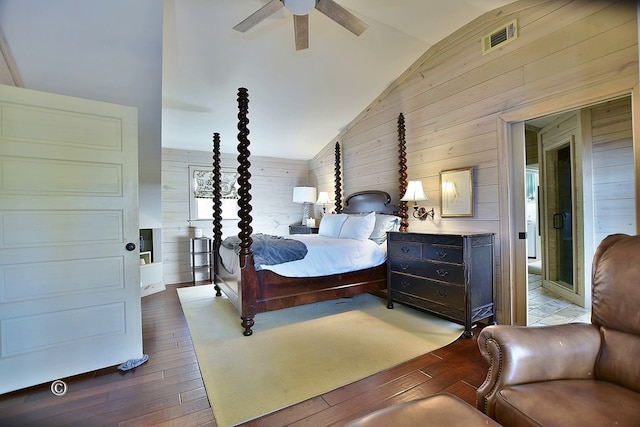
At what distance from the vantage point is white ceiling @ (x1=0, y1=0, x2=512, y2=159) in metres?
2.48

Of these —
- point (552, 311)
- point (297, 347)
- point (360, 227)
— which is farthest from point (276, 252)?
point (552, 311)

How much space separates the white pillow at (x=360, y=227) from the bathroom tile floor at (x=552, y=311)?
1971 millimetres

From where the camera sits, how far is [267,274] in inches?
115

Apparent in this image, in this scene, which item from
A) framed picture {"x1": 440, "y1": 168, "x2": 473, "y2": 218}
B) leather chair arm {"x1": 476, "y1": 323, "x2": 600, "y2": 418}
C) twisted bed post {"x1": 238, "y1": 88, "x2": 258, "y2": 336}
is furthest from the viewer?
framed picture {"x1": 440, "y1": 168, "x2": 473, "y2": 218}

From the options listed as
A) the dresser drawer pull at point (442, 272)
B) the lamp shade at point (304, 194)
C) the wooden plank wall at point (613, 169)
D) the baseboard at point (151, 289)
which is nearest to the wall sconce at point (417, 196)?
the dresser drawer pull at point (442, 272)

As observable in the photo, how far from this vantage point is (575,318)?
10.0 feet

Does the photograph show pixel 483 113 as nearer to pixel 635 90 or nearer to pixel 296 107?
pixel 635 90

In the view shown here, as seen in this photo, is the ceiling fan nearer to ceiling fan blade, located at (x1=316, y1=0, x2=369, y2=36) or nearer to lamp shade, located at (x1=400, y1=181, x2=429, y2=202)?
ceiling fan blade, located at (x1=316, y1=0, x2=369, y2=36)

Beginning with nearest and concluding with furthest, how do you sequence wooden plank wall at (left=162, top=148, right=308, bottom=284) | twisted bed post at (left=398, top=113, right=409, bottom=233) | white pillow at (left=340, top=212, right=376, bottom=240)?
white pillow at (left=340, top=212, right=376, bottom=240)
twisted bed post at (left=398, top=113, right=409, bottom=233)
wooden plank wall at (left=162, top=148, right=308, bottom=284)

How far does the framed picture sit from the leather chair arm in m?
2.06

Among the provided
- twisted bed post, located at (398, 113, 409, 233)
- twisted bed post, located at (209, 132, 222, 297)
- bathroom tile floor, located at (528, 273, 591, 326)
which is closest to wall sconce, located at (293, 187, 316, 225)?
twisted bed post, located at (209, 132, 222, 297)

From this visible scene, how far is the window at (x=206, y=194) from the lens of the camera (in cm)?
541

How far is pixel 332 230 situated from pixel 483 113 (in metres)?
2.40

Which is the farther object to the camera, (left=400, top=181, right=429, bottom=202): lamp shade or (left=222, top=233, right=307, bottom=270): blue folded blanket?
(left=400, top=181, right=429, bottom=202): lamp shade
